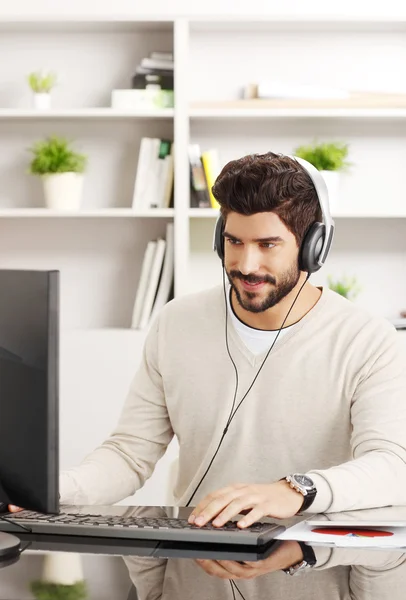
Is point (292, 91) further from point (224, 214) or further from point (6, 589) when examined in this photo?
point (6, 589)

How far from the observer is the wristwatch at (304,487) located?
4.53 feet

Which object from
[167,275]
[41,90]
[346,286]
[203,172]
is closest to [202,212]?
[203,172]

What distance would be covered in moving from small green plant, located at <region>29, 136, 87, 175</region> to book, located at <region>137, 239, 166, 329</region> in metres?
0.39

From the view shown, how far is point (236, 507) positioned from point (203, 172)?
2.10 metres

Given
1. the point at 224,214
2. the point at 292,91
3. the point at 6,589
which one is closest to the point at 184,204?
the point at 292,91

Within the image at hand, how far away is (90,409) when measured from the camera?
3229mm

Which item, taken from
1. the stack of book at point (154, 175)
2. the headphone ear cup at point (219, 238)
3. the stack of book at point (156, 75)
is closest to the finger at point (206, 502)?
the headphone ear cup at point (219, 238)

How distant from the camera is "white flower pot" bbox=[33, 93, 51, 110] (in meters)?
3.24

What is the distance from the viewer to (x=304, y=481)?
1.40 metres

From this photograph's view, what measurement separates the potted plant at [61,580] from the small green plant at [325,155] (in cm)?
226

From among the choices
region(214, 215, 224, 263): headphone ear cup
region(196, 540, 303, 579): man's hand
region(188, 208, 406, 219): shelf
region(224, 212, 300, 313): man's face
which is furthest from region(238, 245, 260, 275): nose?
region(188, 208, 406, 219): shelf

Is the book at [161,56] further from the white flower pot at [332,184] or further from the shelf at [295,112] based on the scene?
the white flower pot at [332,184]

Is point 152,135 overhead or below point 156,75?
below

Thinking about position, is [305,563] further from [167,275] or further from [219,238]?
[167,275]
